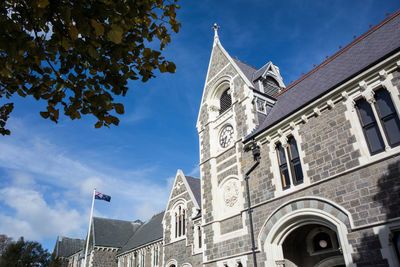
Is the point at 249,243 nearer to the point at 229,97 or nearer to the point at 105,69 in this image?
the point at 229,97

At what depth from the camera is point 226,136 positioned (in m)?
18.1

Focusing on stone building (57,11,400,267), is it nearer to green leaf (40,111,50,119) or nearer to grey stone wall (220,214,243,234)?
grey stone wall (220,214,243,234)

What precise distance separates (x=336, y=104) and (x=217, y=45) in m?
11.6

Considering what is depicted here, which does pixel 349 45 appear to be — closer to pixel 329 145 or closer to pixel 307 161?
pixel 329 145

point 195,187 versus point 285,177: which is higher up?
point 195,187

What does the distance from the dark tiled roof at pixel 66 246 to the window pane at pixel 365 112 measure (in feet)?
176

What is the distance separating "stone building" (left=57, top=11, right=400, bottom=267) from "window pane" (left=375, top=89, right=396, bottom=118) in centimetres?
3

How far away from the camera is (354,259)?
9664 millimetres

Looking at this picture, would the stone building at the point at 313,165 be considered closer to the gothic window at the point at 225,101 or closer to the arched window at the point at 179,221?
the gothic window at the point at 225,101

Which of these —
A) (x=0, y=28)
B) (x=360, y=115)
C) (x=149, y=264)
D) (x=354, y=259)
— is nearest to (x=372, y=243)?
(x=354, y=259)

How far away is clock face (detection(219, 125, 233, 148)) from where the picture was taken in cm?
1769

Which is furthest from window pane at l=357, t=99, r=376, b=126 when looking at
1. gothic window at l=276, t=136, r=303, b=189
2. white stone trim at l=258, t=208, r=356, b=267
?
white stone trim at l=258, t=208, r=356, b=267

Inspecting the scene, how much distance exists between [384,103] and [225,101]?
10425 mm

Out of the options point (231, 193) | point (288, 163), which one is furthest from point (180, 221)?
point (288, 163)
